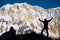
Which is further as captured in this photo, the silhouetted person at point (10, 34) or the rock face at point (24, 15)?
the rock face at point (24, 15)

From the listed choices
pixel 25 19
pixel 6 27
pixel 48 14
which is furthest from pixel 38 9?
pixel 6 27

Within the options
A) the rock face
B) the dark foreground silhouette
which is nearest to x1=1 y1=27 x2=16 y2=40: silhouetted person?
the dark foreground silhouette

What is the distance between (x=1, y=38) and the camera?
1087cm

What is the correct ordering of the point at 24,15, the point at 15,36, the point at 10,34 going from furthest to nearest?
the point at 24,15 → the point at 15,36 → the point at 10,34

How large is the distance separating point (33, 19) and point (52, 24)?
4625 mm

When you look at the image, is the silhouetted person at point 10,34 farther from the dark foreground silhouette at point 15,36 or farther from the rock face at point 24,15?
the rock face at point 24,15

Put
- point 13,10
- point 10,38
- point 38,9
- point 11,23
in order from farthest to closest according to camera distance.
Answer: point 38,9
point 13,10
point 11,23
point 10,38

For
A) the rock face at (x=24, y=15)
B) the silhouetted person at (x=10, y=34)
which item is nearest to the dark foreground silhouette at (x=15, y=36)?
the silhouetted person at (x=10, y=34)

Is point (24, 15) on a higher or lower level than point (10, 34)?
higher

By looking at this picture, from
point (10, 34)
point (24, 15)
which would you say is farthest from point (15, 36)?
point (24, 15)

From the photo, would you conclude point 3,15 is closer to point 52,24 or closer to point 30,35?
point 52,24

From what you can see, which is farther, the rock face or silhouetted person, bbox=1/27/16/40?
the rock face

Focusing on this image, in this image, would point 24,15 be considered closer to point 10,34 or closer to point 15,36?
point 15,36

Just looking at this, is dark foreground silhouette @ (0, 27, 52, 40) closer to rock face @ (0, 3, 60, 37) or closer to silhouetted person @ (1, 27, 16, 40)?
silhouetted person @ (1, 27, 16, 40)
